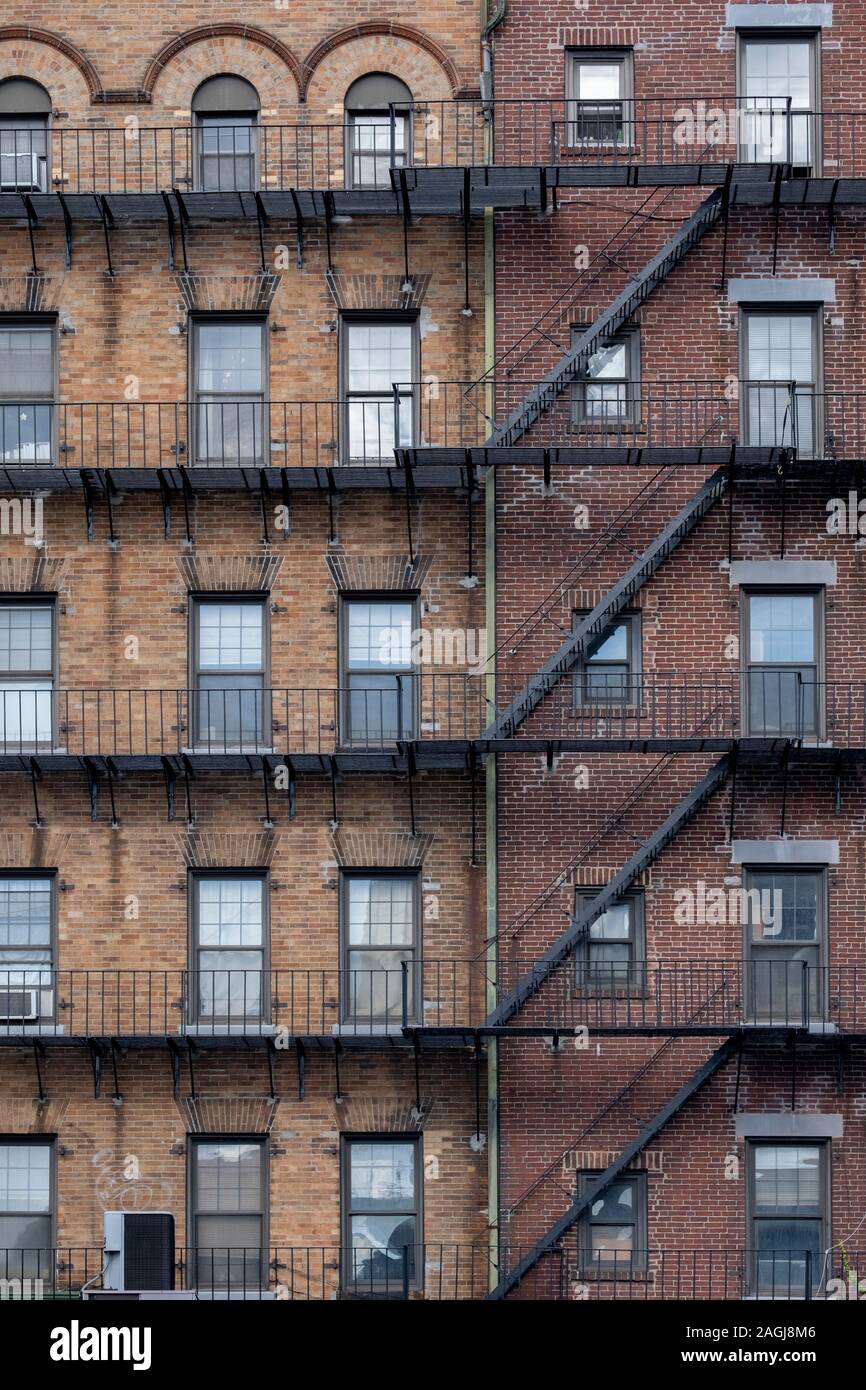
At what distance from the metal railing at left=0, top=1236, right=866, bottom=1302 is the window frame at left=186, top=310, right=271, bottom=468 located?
9.12 metres

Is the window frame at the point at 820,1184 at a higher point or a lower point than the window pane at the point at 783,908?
lower

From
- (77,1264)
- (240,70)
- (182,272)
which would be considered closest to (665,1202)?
(77,1264)

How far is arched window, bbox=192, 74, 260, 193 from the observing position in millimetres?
26016

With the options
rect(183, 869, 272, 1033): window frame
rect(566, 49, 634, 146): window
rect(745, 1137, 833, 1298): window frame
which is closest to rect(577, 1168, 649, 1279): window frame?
rect(745, 1137, 833, 1298): window frame

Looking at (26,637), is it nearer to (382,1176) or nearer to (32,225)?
(32,225)

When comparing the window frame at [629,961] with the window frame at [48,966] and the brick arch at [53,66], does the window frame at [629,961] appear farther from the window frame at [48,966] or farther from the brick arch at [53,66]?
the brick arch at [53,66]

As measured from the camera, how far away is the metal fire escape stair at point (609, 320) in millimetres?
24875

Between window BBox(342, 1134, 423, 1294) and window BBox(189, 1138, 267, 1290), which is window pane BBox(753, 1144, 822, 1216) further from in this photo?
window BBox(189, 1138, 267, 1290)

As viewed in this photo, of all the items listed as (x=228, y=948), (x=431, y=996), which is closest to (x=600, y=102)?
(x=431, y=996)

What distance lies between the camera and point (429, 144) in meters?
25.8

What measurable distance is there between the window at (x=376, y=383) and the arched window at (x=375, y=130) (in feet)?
5.79

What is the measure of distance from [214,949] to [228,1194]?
9.20 feet

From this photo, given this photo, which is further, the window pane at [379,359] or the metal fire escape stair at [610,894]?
the window pane at [379,359]

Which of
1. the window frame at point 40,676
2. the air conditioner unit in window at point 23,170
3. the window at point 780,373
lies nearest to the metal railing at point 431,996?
the window frame at point 40,676
